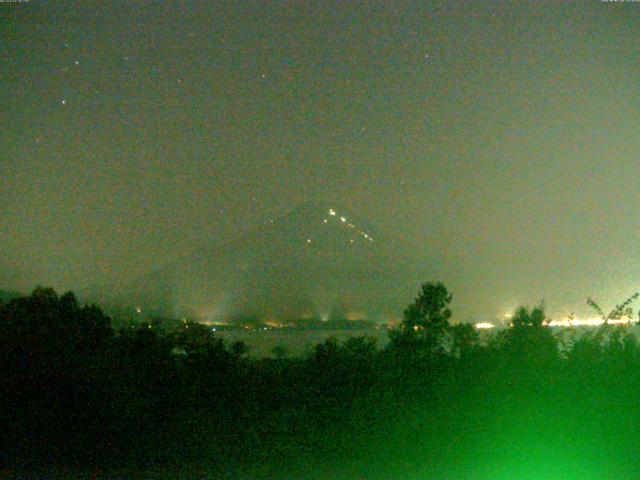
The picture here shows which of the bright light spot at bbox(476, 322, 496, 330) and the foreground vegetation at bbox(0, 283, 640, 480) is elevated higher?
the bright light spot at bbox(476, 322, 496, 330)

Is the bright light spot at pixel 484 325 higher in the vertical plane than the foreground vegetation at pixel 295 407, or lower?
higher

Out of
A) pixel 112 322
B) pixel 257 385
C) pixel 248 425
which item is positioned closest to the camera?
pixel 248 425

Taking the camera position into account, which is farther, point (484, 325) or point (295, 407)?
point (484, 325)

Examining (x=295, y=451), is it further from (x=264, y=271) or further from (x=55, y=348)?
(x=264, y=271)

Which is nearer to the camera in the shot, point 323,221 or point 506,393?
point 506,393

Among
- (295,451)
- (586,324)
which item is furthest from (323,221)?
→ (295,451)

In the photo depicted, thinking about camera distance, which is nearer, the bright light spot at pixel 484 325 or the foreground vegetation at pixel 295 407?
the foreground vegetation at pixel 295 407

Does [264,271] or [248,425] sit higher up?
[264,271]

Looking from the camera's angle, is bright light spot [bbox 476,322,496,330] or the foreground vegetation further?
bright light spot [bbox 476,322,496,330]
